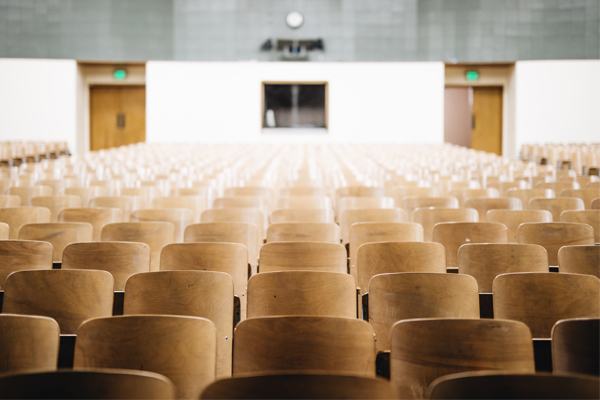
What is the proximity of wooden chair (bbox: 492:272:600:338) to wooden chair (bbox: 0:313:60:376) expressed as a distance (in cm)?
161

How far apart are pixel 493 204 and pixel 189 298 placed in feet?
9.29

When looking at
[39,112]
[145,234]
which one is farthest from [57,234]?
[39,112]

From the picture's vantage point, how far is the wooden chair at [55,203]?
4.35m

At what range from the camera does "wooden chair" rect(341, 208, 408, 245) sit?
372 cm

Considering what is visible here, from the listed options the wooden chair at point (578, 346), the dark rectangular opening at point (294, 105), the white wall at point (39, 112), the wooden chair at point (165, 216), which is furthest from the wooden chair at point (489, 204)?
the white wall at point (39, 112)

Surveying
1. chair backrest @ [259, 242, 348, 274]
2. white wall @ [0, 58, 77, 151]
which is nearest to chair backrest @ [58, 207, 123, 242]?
chair backrest @ [259, 242, 348, 274]

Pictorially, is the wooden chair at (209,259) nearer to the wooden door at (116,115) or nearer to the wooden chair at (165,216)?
the wooden chair at (165,216)

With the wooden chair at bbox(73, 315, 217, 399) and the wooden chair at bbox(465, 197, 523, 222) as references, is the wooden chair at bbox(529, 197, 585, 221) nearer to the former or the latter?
the wooden chair at bbox(465, 197, 523, 222)

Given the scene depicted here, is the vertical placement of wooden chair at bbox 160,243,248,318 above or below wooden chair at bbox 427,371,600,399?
above

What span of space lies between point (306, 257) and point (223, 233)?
68cm

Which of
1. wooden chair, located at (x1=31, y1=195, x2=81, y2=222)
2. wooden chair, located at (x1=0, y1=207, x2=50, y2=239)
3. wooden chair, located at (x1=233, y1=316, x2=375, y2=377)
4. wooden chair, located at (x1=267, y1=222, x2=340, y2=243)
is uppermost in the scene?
wooden chair, located at (x1=31, y1=195, x2=81, y2=222)

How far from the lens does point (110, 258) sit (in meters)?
2.66

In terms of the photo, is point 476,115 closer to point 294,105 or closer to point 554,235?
point 294,105

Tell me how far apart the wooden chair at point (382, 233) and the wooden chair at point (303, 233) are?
0.35 feet
